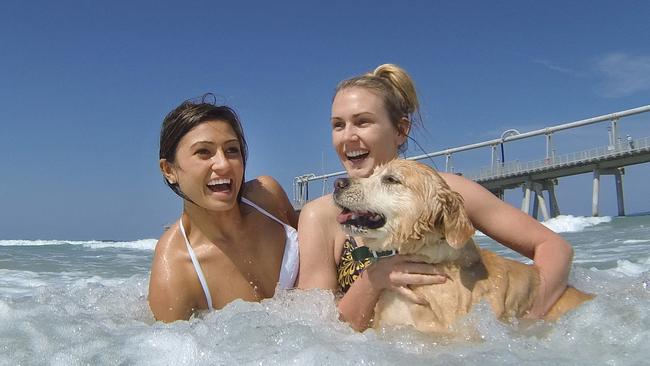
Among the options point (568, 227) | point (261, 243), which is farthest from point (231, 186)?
point (568, 227)

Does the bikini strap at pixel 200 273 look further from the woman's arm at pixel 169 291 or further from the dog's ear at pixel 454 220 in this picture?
the dog's ear at pixel 454 220

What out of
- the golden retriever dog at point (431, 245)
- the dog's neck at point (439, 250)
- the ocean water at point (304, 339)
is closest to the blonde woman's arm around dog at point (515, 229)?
the golden retriever dog at point (431, 245)

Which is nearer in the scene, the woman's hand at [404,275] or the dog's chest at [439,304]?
the dog's chest at [439,304]

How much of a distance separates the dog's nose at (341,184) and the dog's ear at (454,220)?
677 millimetres

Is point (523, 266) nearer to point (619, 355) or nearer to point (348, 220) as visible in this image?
point (619, 355)

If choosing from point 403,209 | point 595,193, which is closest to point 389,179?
point 403,209

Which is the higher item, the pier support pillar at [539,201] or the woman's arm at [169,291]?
the woman's arm at [169,291]

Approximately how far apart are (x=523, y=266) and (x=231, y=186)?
2.19 metres

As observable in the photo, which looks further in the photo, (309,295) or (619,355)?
(309,295)

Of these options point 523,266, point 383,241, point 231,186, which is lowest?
point 523,266

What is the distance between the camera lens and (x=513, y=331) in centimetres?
354

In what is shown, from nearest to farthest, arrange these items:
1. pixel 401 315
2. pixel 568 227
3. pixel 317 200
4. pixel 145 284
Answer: pixel 401 315, pixel 317 200, pixel 145 284, pixel 568 227

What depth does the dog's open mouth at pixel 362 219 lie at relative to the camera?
153 inches

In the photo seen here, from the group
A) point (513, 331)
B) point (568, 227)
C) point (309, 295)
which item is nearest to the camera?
point (513, 331)
